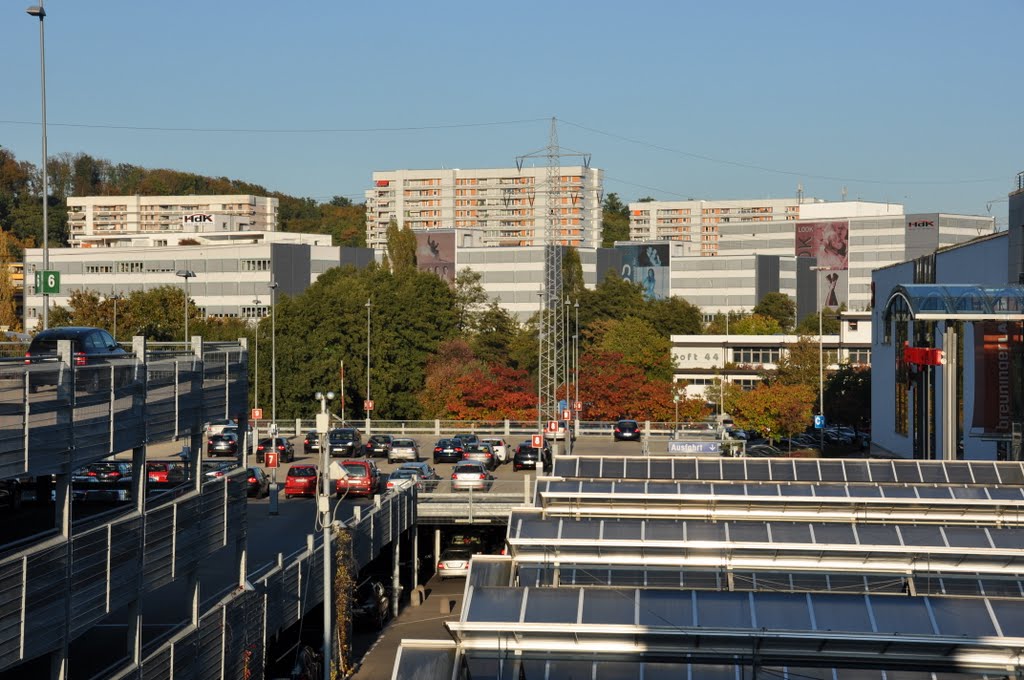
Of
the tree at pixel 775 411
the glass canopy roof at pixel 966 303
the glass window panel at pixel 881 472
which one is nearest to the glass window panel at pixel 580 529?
the glass window panel at pixel 881 472

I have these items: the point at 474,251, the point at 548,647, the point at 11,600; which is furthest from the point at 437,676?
the point at 474,251

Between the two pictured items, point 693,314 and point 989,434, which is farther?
point 693,314

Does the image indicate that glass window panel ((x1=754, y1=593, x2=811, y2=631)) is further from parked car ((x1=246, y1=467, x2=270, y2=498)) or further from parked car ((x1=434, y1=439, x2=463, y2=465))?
parked car ((x1=434, y1=439, x2=463, y2=465))

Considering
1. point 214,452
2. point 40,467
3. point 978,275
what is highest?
point 978,275

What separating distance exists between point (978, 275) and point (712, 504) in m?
26.0

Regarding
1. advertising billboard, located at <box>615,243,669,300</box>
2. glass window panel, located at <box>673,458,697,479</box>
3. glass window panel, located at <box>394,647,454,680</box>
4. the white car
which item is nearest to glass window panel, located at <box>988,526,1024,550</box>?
glass window panel, located at <box>673,458,697,479</box>

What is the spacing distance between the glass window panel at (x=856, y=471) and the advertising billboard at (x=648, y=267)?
379ft

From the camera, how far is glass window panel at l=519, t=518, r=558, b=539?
22516mm

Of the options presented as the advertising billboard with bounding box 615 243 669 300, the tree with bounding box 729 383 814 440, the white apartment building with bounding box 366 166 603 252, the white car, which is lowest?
the white car

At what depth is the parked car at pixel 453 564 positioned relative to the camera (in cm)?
3988

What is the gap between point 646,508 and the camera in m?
25.5

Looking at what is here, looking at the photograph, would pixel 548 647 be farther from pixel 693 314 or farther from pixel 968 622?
pixel 693 314

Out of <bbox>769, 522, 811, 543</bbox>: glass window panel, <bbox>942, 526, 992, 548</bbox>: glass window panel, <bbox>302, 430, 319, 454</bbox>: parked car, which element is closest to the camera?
<bbox>942, 526, 992, 548</bbox>: glass window panel

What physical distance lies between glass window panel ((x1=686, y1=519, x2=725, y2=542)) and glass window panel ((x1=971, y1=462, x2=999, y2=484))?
25.0 feet
